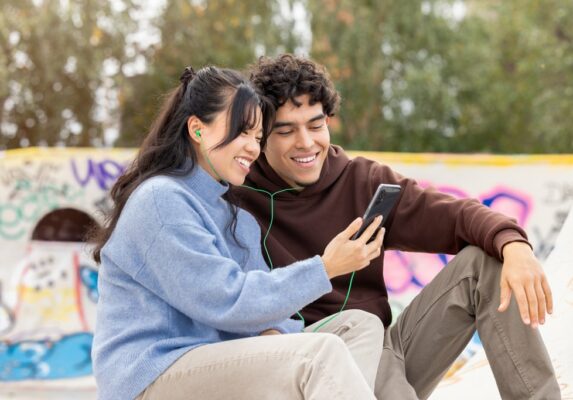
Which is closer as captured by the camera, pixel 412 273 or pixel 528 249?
pixel 528 249

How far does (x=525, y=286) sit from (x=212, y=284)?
1.07 metres

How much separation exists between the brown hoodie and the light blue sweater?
790mm

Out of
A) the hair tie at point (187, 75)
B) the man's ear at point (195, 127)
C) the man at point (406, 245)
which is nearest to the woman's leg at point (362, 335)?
the man at point (406, 245)

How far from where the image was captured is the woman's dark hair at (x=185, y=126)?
101 inches

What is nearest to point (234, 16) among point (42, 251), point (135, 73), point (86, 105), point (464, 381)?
point (135, 73)

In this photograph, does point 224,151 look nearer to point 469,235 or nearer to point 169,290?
point 169,290

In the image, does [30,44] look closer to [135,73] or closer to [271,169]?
[135,73]

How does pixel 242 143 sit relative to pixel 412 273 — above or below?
above

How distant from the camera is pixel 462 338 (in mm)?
2945

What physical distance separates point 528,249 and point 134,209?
4.43 feet

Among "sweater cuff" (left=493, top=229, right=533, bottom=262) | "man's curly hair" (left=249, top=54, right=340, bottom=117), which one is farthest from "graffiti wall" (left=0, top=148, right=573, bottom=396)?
"sweater cuff" (left=493, top=229, right=533, bottom=262)

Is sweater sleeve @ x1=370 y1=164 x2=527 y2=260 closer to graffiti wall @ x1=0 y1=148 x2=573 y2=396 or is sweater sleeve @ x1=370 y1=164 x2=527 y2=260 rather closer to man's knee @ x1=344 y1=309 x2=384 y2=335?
man's knee @ x1=344 y1=309 x2=384 y2=335

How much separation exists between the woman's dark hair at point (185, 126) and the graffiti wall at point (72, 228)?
12.8 feet

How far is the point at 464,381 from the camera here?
385 centimetres
